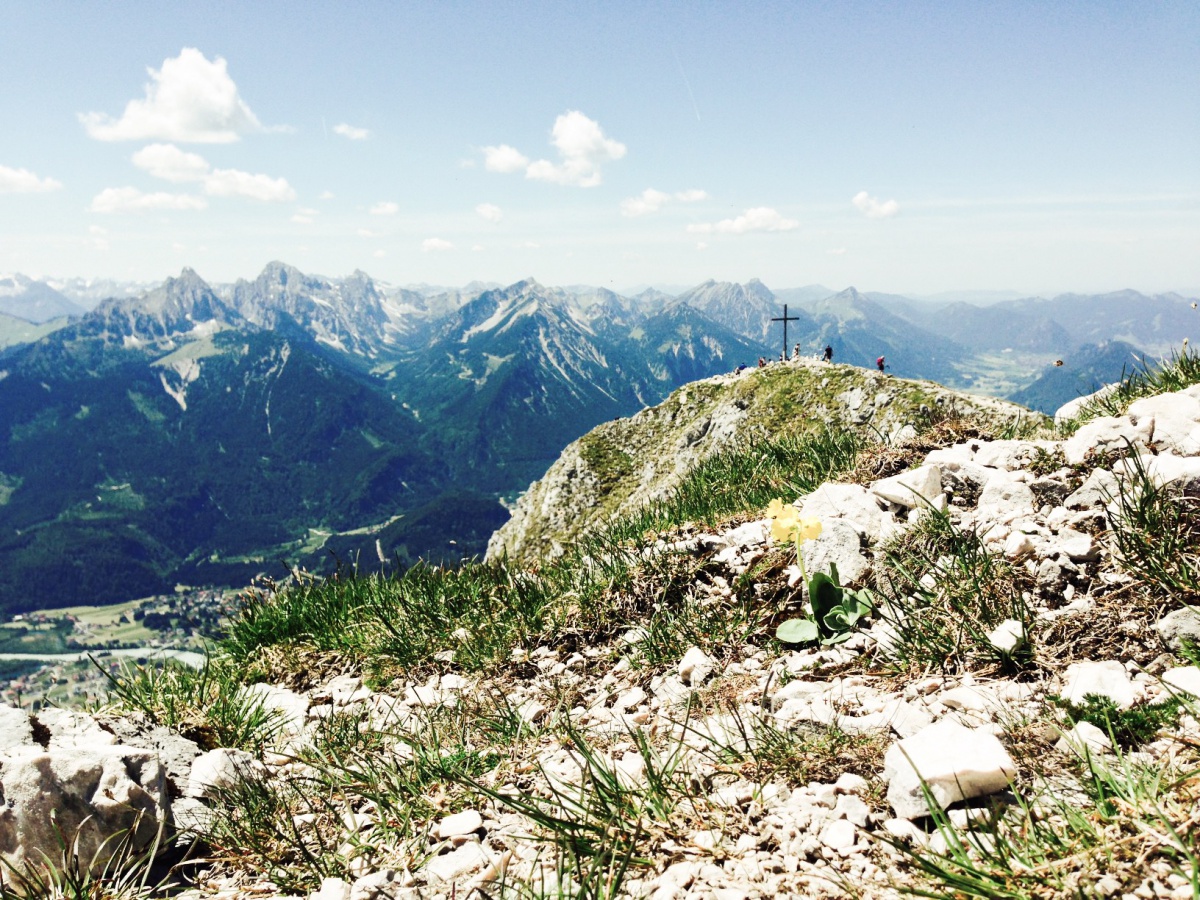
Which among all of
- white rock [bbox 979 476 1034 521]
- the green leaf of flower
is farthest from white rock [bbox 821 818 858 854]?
white rock [bbox 979 476 1034 521]

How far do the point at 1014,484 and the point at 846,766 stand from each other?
381 centimetres

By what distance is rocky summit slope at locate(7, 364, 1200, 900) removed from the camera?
9.33 feet

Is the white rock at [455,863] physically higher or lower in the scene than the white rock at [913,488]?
lower

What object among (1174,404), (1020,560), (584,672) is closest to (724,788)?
(584,672)

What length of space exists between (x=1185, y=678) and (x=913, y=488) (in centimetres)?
313

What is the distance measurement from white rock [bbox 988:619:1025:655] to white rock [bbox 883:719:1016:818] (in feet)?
4.11

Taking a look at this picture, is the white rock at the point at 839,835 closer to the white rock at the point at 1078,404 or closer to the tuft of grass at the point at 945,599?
the tuft of grass at the point at 945,599

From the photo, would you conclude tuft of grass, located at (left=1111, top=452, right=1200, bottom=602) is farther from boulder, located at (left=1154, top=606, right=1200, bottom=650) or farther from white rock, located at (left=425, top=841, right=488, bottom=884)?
white rock, located at (left=425, top=841, right=488, bottom=884)

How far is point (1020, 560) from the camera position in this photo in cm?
496

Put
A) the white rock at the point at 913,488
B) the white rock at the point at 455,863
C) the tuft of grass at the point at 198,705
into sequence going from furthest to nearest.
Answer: the white rock at the point at 913,488 < the tuft of grass at the point at 198,705 < the white rock at the point at 455,863

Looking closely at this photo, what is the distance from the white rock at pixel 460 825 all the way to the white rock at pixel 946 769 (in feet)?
7.34

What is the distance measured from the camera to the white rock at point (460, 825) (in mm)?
3596

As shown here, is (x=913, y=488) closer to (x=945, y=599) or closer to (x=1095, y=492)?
(x=1095, y=492)

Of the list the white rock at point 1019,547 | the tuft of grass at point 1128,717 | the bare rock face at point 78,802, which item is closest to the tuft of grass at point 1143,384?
the white rock at point 1019,547
